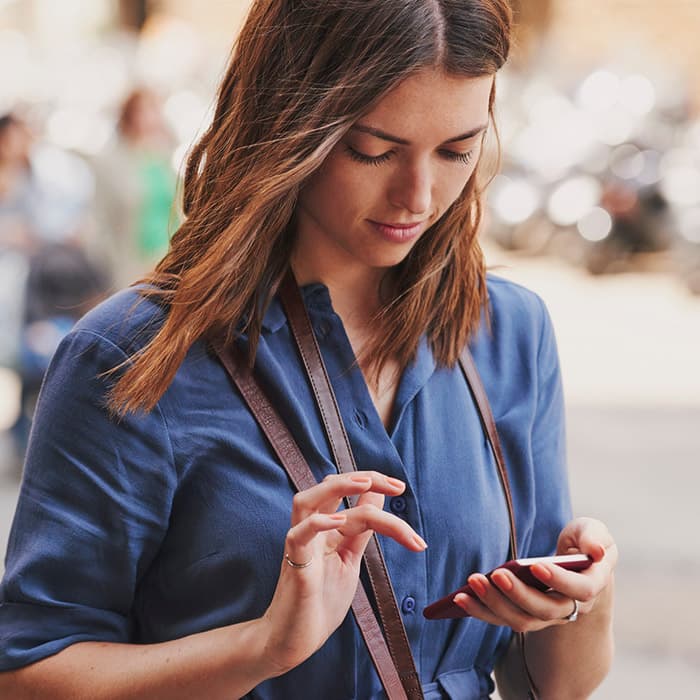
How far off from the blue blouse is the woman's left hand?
0.49 feet

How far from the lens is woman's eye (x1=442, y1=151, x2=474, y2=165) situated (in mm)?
2006

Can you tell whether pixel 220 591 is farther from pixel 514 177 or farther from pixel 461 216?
pixel 514 177

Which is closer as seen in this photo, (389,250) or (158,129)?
(389,250)

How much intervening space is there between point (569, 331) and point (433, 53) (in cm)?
1046

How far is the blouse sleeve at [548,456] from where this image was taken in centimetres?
224

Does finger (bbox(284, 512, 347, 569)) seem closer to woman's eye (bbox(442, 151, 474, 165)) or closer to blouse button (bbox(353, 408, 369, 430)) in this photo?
blouse button (bbox(353, 408, 369, 430))

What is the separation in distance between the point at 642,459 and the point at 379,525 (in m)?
6.43

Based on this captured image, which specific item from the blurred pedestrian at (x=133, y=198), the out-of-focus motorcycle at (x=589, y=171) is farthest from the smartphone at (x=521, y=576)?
the out-of-focus motorcycle at (x=589, y=171)

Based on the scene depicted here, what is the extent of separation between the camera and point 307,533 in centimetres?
170

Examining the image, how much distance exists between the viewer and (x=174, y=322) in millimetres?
1962

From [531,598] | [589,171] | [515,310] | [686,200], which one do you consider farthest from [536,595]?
[589,171]

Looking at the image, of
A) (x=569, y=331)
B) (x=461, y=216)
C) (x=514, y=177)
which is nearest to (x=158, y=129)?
(x=569, y=331)

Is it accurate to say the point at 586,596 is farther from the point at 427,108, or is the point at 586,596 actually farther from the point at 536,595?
the point at 427,108

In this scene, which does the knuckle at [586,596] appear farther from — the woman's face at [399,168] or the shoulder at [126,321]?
the shoulder at [126,321]
